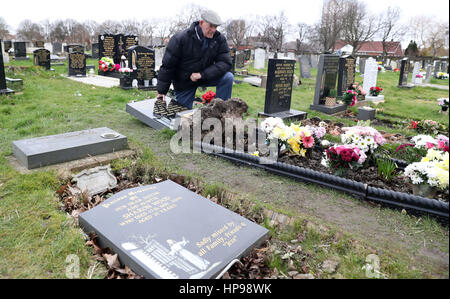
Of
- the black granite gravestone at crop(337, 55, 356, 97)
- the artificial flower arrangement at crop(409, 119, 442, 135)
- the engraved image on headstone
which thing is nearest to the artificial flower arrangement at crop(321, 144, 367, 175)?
the artificial flower arrangement at crop(409, 119, 442, 135)

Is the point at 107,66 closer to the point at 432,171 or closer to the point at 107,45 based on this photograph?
the point at 107,45

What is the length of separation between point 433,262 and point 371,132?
2061 millimetres

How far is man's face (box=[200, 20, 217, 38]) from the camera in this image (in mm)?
5723

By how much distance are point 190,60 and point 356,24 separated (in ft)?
143

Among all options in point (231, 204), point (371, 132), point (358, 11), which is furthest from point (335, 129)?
point (358, 11)

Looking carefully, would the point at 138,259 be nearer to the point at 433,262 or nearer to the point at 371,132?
the point at 433,262

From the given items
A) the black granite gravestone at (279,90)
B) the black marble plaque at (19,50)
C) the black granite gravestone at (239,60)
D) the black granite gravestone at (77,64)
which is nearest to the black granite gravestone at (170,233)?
the black granite gravestone at (279,90)

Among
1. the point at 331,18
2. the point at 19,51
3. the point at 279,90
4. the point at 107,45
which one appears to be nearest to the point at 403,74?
the point at 279,90

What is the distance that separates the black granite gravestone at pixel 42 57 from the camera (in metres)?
15.9

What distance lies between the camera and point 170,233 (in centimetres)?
264

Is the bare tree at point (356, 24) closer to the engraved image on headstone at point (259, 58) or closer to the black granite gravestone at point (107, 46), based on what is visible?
the engraved image on headstone at point (259, 58)

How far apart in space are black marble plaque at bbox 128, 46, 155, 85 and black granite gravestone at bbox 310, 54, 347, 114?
18.9 ft

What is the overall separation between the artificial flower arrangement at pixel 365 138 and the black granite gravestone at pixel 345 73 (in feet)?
19.8
